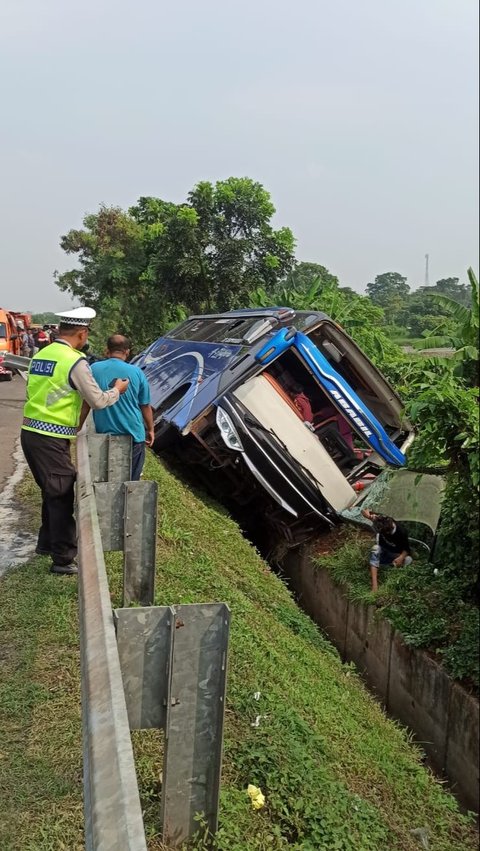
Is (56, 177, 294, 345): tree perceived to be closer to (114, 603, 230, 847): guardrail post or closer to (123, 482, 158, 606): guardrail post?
(123, 482, 158, 606): guardrail post

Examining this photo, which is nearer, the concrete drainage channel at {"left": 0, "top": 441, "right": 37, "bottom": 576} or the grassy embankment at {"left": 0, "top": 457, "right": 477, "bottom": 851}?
the grassy embankment at {"left": 0, "top": 457, "right": 477, "bottom": 851}

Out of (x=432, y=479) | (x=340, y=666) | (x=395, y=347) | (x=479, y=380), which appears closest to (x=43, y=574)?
(x=340, y=666)

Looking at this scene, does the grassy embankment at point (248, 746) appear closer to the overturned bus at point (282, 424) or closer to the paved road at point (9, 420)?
the overturned bus at point (282, 424)

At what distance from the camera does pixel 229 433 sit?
24.8 feet

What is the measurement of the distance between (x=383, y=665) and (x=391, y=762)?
2093 mm

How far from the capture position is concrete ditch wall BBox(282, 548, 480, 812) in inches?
197

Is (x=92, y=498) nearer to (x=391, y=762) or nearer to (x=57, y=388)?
(x=57, y=388)

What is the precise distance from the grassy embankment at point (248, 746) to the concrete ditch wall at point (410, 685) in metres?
0.33

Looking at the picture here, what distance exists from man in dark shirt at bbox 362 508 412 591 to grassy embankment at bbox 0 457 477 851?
5.40 feet

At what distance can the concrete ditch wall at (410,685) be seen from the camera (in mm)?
4992

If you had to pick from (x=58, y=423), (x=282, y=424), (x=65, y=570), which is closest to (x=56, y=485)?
(x=58, y=423)

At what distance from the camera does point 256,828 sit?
2.66m

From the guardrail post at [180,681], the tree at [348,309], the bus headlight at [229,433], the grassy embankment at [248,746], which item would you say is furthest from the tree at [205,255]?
the guardrail post at [180,681]

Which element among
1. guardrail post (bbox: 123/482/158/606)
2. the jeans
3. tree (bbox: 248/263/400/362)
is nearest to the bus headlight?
the jeans
